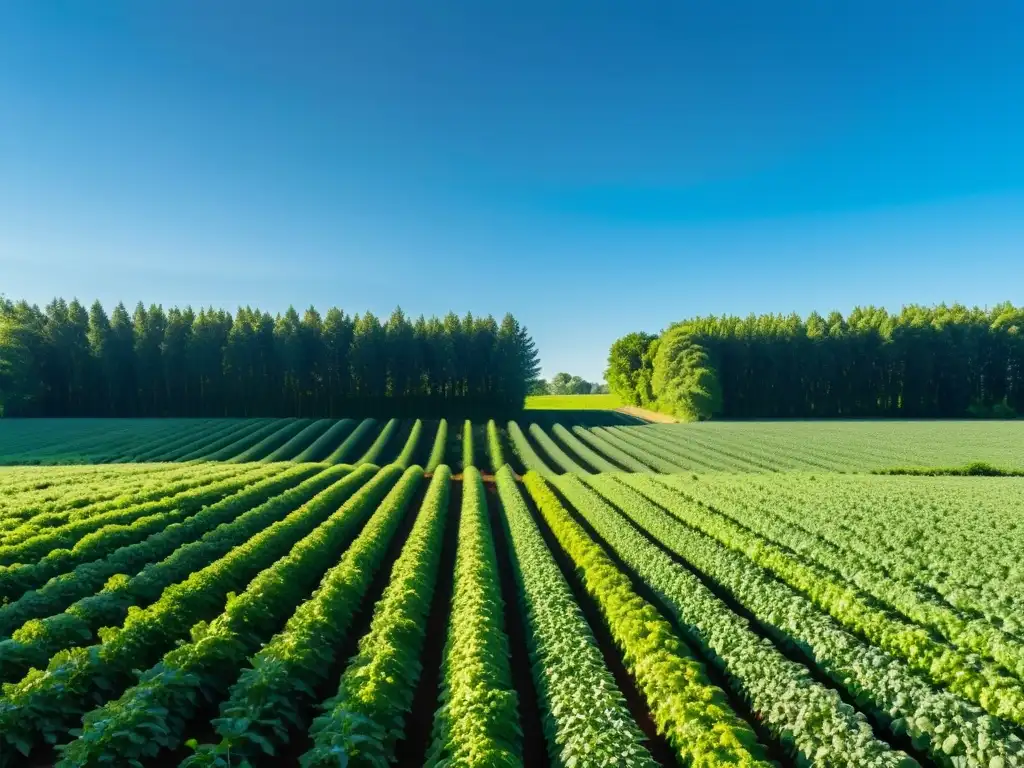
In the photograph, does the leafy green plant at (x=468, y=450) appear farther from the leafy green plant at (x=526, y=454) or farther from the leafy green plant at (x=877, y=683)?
the leafy green plant at (x=877, y=683)

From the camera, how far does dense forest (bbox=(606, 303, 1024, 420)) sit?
80.5 metres

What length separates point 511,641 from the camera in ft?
40.4

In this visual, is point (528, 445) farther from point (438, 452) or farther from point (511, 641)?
point (511, 641)

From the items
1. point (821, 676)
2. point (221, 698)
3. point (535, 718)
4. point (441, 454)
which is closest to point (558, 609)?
Answer: point (535, 718)

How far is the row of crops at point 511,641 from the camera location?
7.20 metres

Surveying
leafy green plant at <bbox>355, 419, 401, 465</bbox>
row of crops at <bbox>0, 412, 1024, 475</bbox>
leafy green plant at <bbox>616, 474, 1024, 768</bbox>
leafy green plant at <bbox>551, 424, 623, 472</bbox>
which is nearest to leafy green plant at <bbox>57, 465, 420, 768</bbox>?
leafy green plant at <bbox>616, 474, 1024, 768</bbox>

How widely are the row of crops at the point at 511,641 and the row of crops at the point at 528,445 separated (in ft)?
78.7

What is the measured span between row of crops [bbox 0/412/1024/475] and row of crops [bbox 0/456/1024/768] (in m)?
24.0

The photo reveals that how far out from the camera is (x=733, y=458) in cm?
4534

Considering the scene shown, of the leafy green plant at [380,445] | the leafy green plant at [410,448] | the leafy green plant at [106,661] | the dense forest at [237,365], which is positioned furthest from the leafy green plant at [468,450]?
the leafy green plant at [106,661]

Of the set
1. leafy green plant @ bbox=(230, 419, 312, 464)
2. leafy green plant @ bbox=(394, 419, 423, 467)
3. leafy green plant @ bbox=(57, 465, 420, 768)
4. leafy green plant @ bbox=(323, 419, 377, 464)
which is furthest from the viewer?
leafy green plant @ bbox=(323, 419, 377, 464)

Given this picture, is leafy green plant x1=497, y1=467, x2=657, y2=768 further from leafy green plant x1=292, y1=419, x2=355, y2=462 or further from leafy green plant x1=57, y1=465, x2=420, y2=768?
leafy green plant x1=292, y1=419, x2=355, y2=462

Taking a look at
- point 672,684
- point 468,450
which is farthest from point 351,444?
point 672,684

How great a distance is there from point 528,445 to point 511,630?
3926 cm
